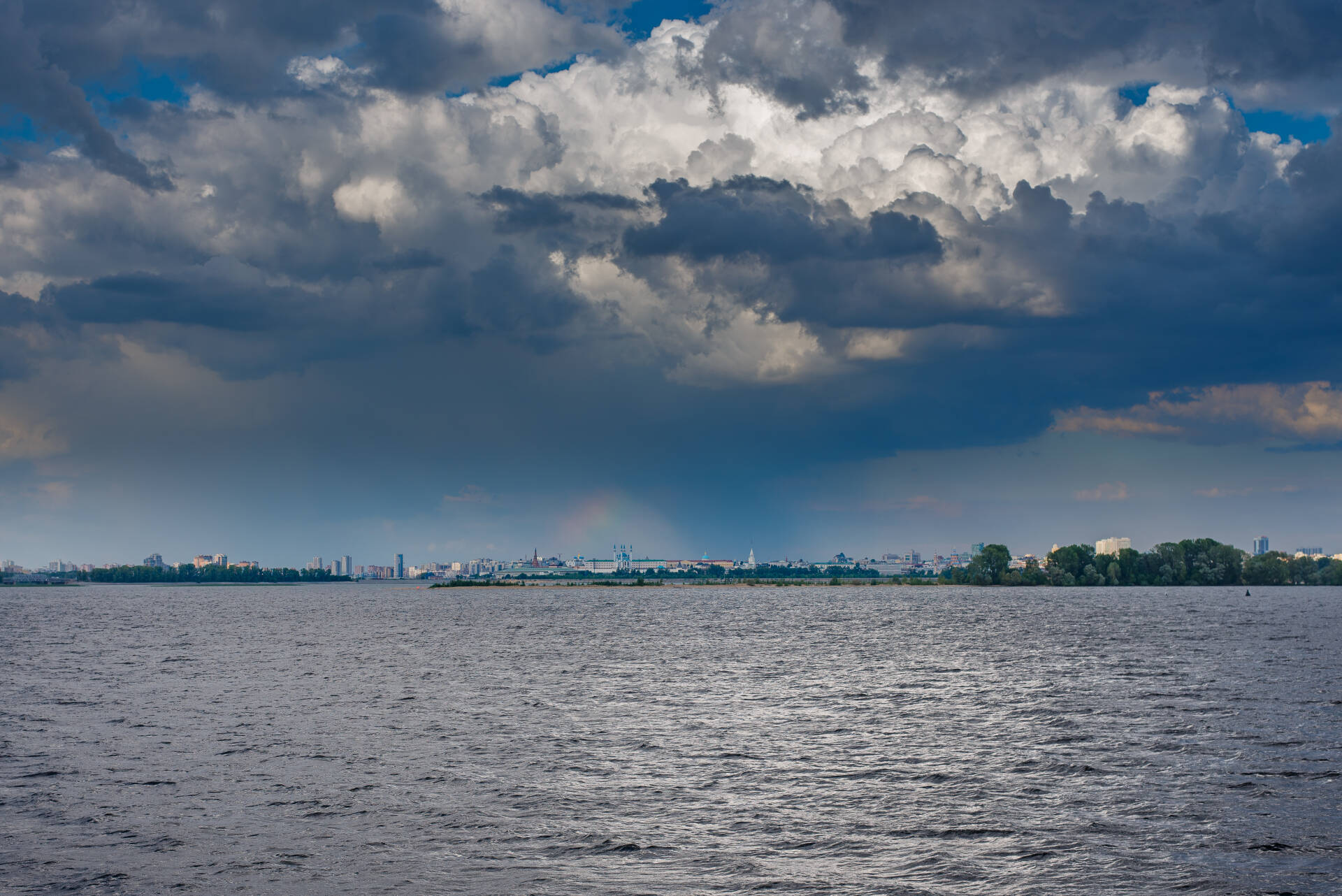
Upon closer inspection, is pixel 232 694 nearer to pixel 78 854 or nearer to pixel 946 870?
pixel 78 854

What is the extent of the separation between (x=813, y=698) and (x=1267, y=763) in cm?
2737

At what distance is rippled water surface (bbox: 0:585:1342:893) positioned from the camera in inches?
1104

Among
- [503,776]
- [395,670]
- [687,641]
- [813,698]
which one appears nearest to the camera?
[503,776]

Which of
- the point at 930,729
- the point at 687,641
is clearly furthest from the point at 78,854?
the point at 687,641

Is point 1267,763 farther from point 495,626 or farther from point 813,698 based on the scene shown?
point 495,626

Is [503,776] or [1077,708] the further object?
[1077,708]

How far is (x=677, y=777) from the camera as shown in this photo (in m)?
39.9

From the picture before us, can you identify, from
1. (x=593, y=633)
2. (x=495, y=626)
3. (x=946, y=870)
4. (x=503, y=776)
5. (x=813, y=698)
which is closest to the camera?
(x=946, y=870)

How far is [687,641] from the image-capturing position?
120 m

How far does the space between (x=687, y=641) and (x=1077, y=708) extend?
65223 millimetres

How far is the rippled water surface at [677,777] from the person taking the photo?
28031 millimetres

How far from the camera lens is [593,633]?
456 feet

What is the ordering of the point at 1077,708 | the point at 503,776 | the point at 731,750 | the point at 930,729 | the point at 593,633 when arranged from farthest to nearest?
→ 1. the point at 593,633
2. the point at 1077,708
3. the point at 930,729
4. the point at 731,750
5. the point at 503,776

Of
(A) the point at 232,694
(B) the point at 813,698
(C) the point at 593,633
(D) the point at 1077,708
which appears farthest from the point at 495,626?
(D) the point at 1077,708
